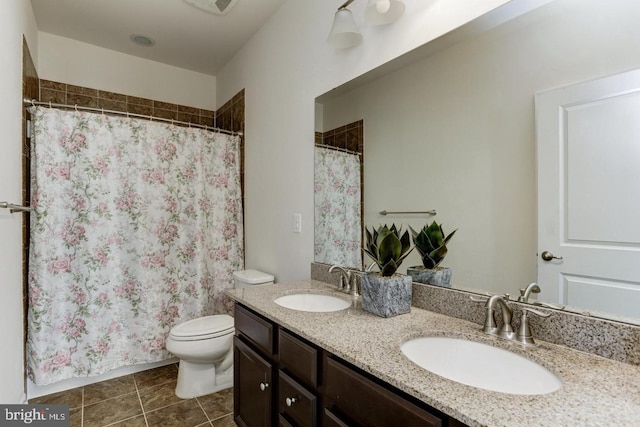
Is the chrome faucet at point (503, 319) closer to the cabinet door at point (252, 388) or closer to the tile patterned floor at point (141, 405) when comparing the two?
the cabinet door at point (252, 388)

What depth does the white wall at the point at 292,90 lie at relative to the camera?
1373mm

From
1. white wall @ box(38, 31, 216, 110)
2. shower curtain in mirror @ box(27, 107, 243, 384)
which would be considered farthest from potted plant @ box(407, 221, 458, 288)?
white wall @ box(38, 31, 216, 110)

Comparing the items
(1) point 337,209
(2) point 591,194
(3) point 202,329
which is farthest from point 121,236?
(2) point 591,194

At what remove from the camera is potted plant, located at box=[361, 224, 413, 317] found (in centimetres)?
118

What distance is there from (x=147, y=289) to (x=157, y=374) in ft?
2.04

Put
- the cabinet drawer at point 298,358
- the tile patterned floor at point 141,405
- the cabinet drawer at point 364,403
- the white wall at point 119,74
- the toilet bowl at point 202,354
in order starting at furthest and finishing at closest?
the white wall at point 119,74 < the toilet bowl at point 202,354 < the tile patterned floor at point 141,405 < the cabinet drawer at point 298,358 < the cabinet drawer at point 364,403

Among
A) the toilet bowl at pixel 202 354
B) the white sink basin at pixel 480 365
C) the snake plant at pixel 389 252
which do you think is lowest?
the toilet bowl at pixel 202 354

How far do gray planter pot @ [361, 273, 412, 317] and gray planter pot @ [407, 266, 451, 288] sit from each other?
0.10 meters

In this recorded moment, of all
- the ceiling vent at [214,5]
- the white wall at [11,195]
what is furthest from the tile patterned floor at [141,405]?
the ceiling vent at [214,5]

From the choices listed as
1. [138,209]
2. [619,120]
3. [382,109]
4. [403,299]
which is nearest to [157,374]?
[138,209]

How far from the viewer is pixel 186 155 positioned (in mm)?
2525

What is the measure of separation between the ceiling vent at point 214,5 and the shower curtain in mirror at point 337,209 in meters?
1.16

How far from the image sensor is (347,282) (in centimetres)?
157

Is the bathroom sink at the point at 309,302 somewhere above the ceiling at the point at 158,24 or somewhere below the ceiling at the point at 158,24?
below
